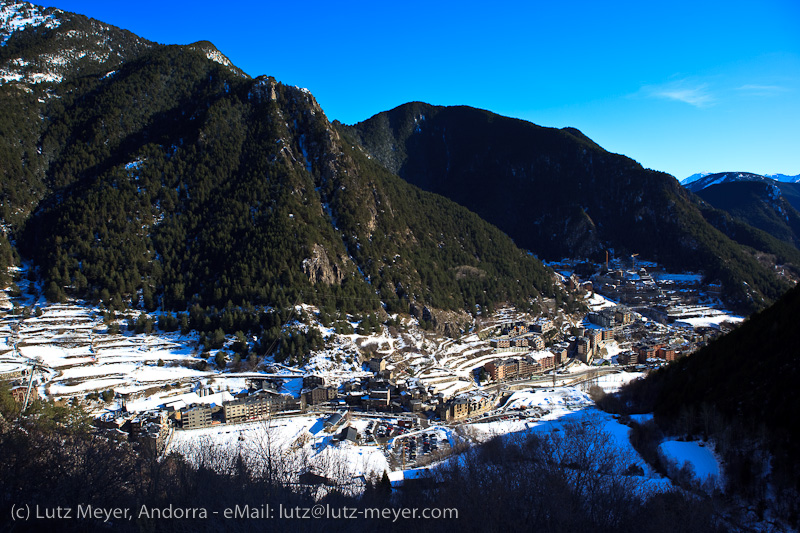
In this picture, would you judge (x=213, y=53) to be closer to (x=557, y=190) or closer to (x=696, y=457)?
(x=557, y=190)

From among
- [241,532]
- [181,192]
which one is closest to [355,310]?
[181,192]

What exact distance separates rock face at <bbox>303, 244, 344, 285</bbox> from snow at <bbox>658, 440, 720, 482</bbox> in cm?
4698

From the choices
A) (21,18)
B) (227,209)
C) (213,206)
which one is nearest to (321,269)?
(227,209)

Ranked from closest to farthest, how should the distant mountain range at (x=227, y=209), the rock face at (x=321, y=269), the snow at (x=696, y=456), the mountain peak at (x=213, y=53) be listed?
the snow at (x=696, y=456) → the rock face at (x=321, y=269) → the distant mountain range at (x=227, y=209) → the mountain peak at (x=213, y=53)

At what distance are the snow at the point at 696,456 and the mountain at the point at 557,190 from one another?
7867cm

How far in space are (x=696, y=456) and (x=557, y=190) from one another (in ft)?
421

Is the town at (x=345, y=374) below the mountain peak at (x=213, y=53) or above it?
below

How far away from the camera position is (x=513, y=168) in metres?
155

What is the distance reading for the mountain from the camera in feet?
355

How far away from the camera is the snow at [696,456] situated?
22.2 metres

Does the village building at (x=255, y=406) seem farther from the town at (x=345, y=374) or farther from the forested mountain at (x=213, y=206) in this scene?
the forested mountain at (x=213, y=206)

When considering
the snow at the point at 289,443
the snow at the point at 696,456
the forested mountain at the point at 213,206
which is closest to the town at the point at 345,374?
the snow at the point at 289,443

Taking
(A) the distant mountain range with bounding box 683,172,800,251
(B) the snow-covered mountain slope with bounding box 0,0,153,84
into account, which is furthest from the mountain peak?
(A) the distant mountain range with bounding box 683,172,800,251

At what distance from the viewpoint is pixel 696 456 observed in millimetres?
23469
